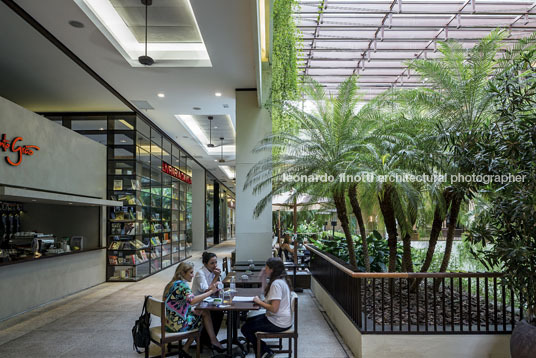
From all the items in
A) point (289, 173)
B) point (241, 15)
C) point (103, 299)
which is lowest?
point (103, 299)

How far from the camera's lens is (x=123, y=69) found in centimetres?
758

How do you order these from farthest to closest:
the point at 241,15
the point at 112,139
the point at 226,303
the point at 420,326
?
the point at 112,139 < the point at 241,15 < the point at 420,326 < the point at 226,303

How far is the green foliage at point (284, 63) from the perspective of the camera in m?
6.65

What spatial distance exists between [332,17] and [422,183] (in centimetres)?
527

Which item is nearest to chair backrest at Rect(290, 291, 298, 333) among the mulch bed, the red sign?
the mulch bed

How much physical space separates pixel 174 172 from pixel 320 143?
29.6ft

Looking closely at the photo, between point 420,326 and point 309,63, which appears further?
point 309,63

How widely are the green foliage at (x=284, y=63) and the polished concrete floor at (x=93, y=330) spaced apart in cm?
362

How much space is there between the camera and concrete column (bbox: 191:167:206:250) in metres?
21.5

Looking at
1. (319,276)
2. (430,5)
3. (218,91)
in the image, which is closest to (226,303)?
(319,276)

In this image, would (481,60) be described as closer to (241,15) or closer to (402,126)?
(402,126)

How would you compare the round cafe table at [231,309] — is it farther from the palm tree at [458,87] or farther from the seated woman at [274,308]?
the palm tree at [458,87]

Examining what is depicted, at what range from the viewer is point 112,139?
10555 millimetres

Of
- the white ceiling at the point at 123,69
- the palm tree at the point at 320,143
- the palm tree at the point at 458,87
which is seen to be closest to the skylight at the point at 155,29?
the white ceiling at the point at 123,69
